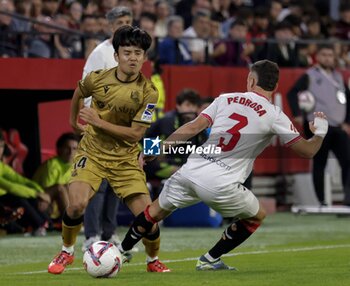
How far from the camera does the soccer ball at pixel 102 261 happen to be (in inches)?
428

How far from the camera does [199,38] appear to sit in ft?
68.5

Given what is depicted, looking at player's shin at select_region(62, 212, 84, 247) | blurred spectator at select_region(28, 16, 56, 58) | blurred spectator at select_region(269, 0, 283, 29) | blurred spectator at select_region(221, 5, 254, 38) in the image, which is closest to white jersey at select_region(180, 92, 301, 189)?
player's shin at select_region(62, 212, 84, 247)

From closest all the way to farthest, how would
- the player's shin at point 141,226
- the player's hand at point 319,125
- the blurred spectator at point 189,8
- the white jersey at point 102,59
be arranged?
the player's hand at point 319,125 → the player's shin at point 141,226 → the white jersey at point 102,59 → the blurred spectator at point 189,8

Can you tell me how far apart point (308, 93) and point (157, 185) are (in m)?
3.15

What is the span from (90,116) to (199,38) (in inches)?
376

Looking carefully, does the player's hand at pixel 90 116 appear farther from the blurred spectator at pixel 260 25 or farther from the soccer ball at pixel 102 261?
the blurred spectator at pixel 260 25

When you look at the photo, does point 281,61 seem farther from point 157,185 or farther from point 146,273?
point 146,273

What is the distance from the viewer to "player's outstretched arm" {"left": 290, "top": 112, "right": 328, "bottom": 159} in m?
11.0

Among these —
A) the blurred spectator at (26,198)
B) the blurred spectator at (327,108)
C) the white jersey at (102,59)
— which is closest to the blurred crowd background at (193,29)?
the blurred spectator at (327,108)

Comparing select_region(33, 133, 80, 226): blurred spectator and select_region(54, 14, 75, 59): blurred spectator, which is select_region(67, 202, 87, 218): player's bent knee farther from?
select_region(54, 14, 75, 59): blurred spectator

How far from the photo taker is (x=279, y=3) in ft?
86.0

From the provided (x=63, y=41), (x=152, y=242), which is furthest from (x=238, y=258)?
(x=63, y=41)

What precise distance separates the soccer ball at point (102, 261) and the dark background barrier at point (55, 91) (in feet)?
19.3

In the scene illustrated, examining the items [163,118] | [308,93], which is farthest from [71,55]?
[308,93]
